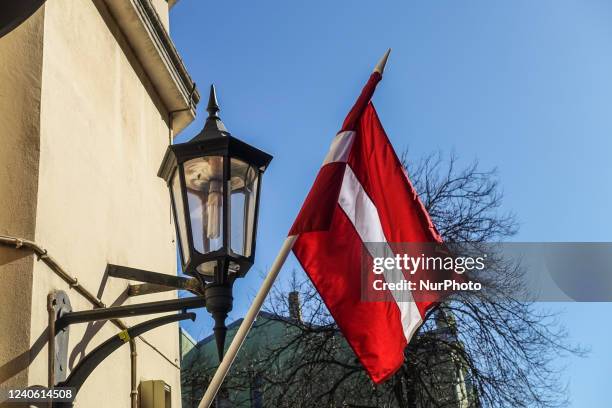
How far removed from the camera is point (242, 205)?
4777 mm

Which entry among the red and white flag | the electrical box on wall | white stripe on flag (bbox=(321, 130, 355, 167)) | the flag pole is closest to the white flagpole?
the flag pole

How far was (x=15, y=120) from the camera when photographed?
5.28m

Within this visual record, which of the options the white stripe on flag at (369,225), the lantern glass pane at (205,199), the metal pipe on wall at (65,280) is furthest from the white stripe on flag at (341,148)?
the metal pipe on wall at (65,280)

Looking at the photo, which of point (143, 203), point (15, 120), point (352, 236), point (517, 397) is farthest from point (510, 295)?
point (15, 120)

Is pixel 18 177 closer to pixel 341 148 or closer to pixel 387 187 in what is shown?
pixel 341 148

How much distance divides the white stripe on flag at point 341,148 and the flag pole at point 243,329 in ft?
2.41

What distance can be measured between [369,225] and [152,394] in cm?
239

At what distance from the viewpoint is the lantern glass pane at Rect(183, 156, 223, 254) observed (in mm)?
4582

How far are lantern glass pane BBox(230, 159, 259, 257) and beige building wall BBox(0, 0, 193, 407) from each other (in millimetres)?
1236

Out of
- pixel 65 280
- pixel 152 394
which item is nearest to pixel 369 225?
pixel 65 280

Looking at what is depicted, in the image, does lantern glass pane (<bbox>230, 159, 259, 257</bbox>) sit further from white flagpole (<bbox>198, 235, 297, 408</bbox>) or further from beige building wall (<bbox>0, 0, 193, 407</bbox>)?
beige building wall (<bbox>0, 0, 193, 407</bbox>)

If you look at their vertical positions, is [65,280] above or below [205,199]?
below

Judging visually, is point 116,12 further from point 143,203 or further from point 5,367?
point 5,367

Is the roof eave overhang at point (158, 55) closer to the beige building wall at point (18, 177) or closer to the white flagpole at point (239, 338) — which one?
the beige building wall at point (18, 177)
